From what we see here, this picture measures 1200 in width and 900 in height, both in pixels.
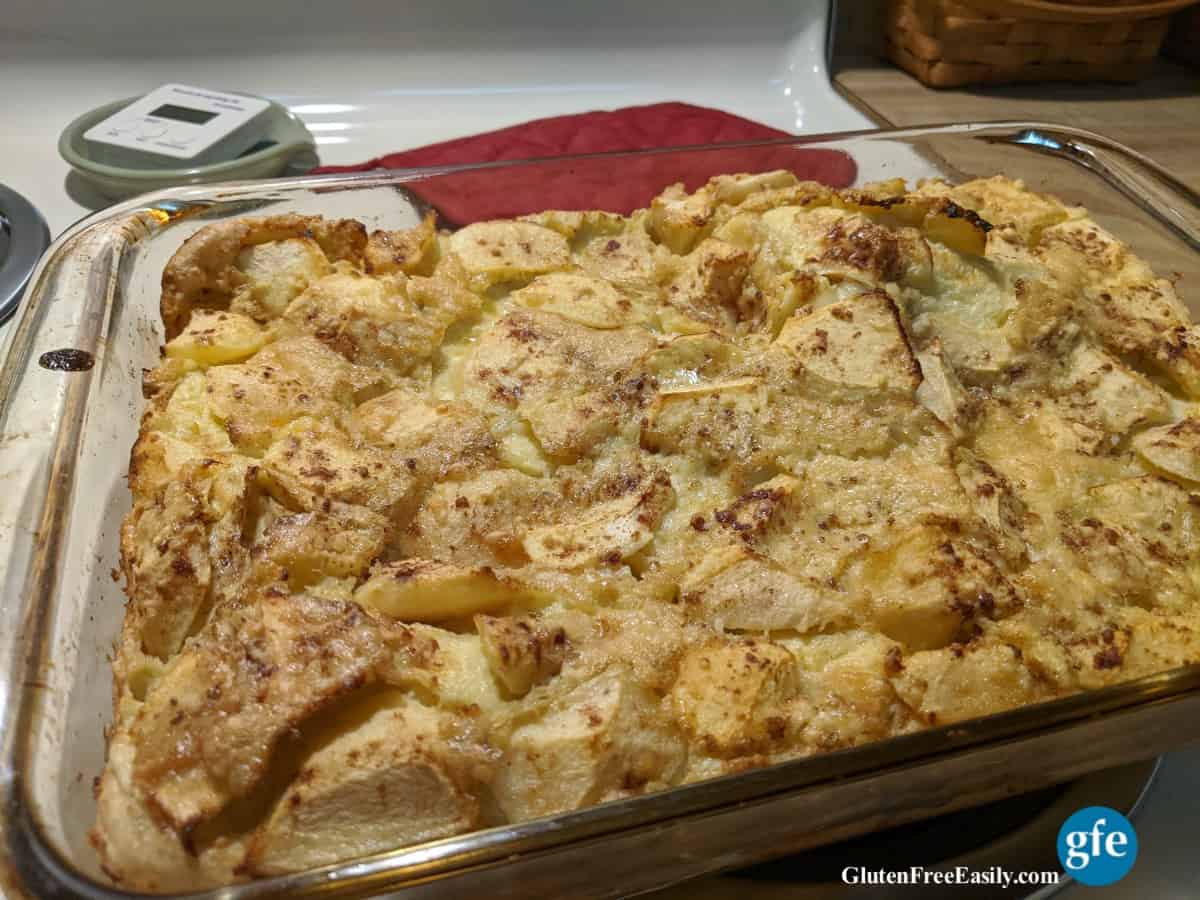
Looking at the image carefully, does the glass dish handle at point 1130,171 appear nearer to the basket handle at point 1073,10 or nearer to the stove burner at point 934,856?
the basket handle at point 1073,10

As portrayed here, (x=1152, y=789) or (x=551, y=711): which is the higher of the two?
(x=551, y=711)

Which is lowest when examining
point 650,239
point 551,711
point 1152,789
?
point 1152,789

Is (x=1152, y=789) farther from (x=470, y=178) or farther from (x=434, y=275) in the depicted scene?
(x=470, y=178)

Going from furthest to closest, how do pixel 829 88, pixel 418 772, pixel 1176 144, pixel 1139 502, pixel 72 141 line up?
pixel 829 88, pixel 1176 144, pixel 72 141, pixel 1139 502, pixel 418 772

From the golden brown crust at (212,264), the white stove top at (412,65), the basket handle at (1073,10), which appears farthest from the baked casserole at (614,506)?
the white stove top at (412,65)

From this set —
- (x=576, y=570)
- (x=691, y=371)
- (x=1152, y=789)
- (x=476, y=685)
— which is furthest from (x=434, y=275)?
(x=1152, y=789)

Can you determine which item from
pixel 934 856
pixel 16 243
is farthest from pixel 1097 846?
pixel 16 243

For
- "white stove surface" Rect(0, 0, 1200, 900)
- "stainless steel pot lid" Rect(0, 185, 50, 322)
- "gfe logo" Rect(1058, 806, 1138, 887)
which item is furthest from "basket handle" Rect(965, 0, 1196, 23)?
"stainless steel pot lid" Rect(0, 185, 50, 322)
